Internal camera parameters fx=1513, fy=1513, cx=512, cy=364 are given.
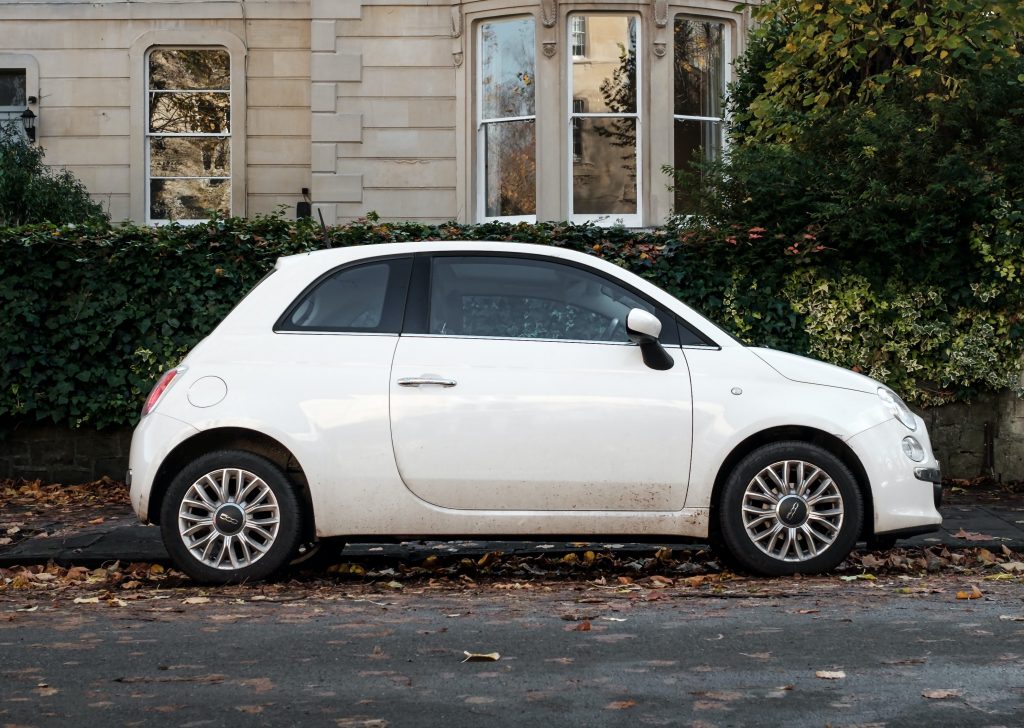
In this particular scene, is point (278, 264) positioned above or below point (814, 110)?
below

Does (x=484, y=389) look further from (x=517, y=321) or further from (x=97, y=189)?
(x=97, y=189)

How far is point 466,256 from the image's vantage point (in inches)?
299

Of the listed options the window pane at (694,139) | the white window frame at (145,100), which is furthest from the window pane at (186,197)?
the window pane at (694,139)

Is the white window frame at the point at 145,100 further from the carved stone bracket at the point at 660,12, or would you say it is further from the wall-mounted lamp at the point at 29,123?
the carved stone bracket at the point at 660,12

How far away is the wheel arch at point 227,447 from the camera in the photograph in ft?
24.0

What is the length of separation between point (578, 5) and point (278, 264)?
32.2 ft

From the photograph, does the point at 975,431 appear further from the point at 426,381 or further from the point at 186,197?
the point at 186,197

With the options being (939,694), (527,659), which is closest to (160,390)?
(527,659)

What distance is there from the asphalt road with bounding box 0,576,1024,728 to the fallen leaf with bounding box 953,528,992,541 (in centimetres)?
174

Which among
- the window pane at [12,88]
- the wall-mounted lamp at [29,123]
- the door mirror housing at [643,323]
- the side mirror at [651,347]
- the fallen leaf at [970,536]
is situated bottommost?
the fallen leaf at [970,536]

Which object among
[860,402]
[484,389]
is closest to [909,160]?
[860,402]

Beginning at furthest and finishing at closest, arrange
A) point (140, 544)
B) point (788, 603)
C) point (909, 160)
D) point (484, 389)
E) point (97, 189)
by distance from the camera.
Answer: point (97, 189) → point (909, 160) → point (140, 544) → point (484, 389) → point (788, 603)

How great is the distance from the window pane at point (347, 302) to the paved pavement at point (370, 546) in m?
1.68

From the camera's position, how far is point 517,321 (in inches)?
293
